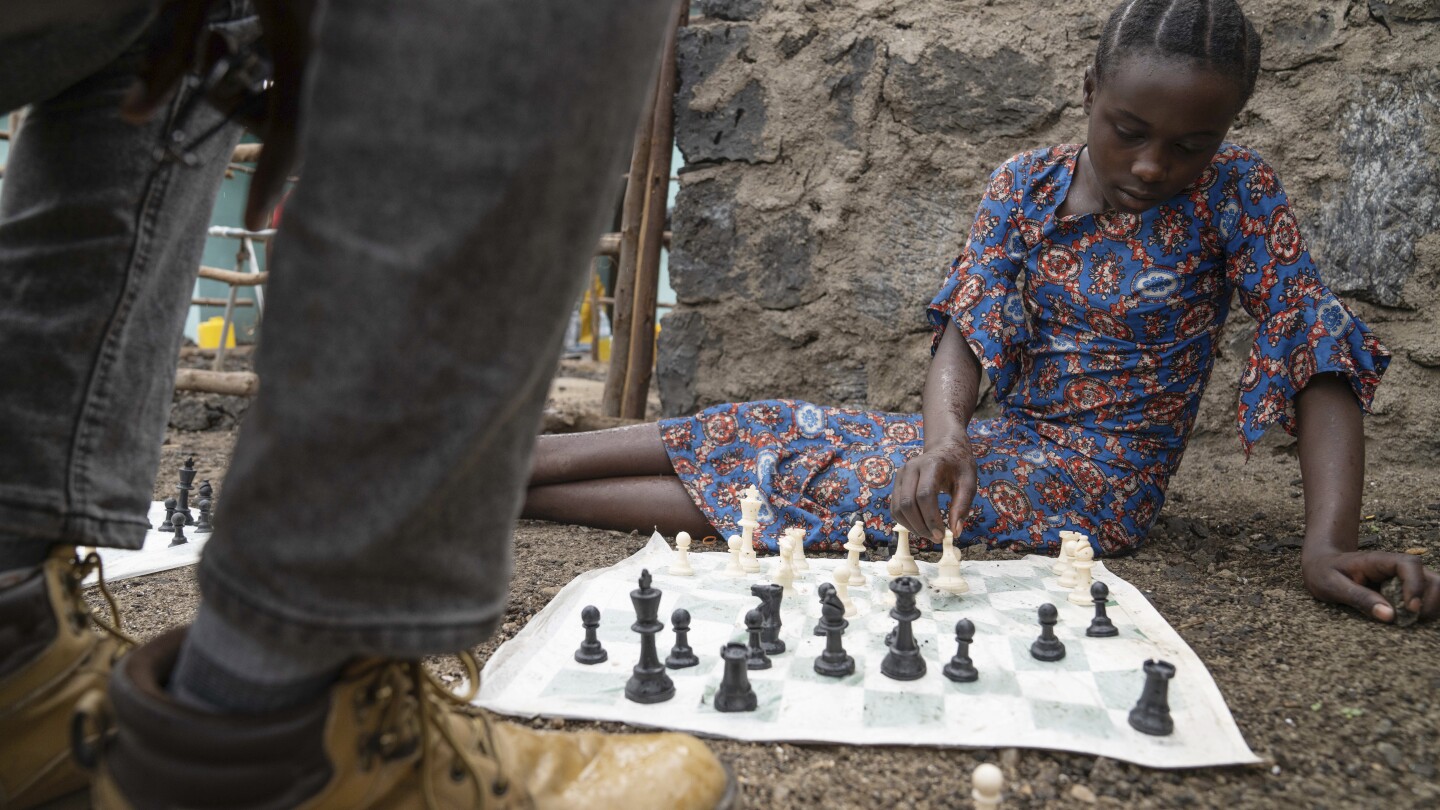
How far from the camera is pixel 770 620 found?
1.76 metres

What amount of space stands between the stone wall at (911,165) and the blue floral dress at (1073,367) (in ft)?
2.45

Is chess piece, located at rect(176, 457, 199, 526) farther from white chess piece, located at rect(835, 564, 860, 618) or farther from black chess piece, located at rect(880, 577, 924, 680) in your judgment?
black chess piece, located at rect(880, 577, 924, 680)

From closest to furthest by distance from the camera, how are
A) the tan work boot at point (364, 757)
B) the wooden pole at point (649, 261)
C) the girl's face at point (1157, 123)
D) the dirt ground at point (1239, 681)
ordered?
the tan work boot at point (364, 757)
the dirt ground at point (1239, 681)
the girl's face at point (1157, 123)
the wooden pole at point (649, 261)

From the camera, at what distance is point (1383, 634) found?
1.79m

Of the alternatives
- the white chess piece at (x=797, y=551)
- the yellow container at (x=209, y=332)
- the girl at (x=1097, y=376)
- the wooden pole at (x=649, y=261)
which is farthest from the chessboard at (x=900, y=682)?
the yellow container at (x=209, y=332)

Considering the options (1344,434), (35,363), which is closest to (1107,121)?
(1344,434)

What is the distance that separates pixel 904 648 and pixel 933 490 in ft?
1.61

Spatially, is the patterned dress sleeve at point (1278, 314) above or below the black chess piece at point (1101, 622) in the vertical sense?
above

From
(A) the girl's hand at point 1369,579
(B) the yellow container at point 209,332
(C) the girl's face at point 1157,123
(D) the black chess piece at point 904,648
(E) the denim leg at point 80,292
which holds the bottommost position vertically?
(B) the yellow container at point 209,332

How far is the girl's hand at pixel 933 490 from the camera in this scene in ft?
6.68

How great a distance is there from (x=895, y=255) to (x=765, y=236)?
492 millimetres

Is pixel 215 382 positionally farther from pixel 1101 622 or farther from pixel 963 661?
pixel 1101 622

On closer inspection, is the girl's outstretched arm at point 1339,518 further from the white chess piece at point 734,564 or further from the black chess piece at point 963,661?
the white chess piece at point 734,564

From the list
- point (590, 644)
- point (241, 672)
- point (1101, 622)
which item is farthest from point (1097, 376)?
point (241, 672)
